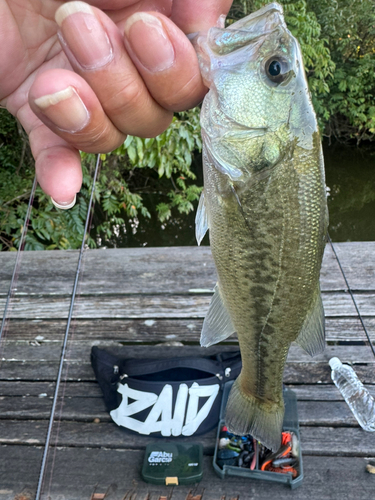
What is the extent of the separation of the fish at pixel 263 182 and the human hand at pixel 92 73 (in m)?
0.09

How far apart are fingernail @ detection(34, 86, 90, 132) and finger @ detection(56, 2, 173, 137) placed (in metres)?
0.07

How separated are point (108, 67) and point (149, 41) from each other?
103 millimetres

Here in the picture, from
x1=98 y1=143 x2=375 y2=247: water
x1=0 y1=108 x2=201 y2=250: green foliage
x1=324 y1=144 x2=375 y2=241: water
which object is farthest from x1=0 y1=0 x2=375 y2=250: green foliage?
x1=324 y1=144 x2=375 y2=241: water

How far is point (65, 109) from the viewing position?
816 millimetres

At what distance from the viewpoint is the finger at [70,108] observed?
783 millimetres

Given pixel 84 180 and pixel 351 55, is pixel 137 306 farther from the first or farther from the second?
pixel 351 55

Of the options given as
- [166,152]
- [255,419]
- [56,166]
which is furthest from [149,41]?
[166,152]

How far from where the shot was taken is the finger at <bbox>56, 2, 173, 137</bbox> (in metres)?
0.76

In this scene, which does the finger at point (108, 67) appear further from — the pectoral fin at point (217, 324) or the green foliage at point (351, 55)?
Result: the green foliage at point (351, 55)

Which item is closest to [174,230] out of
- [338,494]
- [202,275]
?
[202,275]

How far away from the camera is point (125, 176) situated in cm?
745

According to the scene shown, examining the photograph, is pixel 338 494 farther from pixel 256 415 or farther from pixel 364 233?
pixel 364 233

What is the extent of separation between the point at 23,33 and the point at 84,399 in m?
1.64

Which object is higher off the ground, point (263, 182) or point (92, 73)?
point (92, 73)
